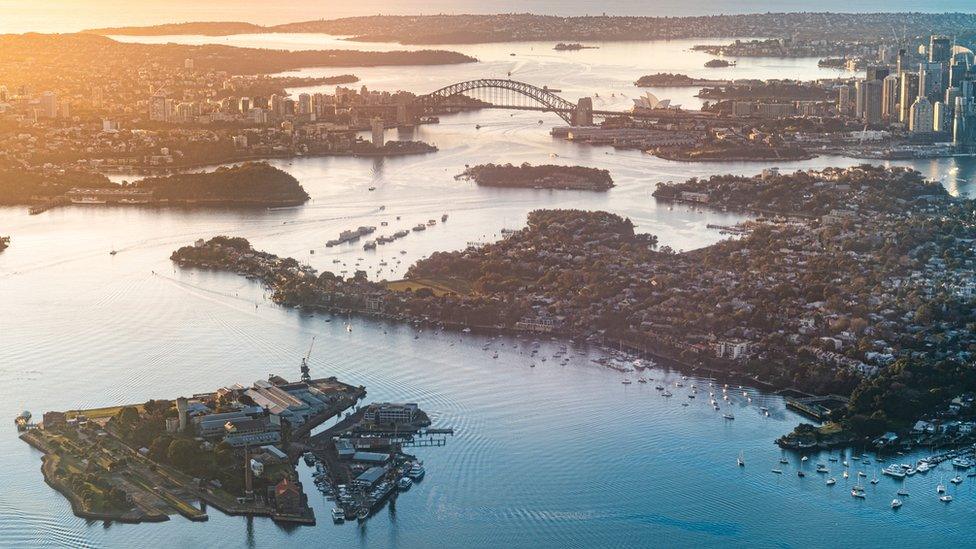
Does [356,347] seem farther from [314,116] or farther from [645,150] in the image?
[314,116]

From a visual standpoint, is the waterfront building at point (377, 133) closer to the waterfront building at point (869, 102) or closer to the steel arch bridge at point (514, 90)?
the steel arch bridge at point (514, 90)

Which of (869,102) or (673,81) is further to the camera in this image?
(673,81)

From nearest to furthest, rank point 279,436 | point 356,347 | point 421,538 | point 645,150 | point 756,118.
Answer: point 421,538, point 279,436, point 356,347, point 645,150, point 756,118

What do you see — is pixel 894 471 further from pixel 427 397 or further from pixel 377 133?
pixel 377 133

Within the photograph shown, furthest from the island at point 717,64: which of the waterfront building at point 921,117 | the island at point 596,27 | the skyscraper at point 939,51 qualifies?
the waterfront building at point 921,117

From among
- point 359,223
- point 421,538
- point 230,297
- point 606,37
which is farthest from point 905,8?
point 421,538

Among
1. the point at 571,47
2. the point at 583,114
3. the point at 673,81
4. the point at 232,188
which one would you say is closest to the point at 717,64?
→ the point at 673,81
